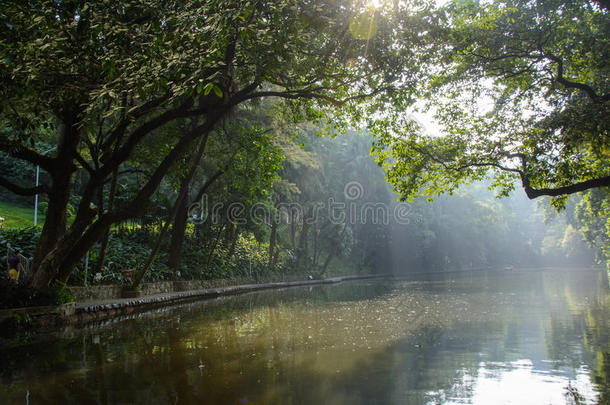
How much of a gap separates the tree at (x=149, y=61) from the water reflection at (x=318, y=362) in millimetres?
3601

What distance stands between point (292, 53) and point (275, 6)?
3.11 feet

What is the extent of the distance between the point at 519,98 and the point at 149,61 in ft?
40.7

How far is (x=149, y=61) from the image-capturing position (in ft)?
24.5

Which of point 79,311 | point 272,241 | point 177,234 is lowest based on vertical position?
point 79,311

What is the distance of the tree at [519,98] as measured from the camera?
12.5 metres

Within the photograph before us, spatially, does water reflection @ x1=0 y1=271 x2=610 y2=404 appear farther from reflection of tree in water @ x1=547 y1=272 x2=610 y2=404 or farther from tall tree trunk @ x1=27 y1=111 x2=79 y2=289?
tall tree trunk @ x1=27 y1=111 x2=79 y2=289

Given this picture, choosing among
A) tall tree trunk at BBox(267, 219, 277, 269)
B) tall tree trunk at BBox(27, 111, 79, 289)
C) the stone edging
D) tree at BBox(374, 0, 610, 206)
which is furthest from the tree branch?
tall tree trunk at BBox(267, 219, 277, 269)

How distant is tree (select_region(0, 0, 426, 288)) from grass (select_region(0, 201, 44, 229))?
613 inches

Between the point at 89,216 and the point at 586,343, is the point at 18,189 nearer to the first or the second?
the point at 89,216

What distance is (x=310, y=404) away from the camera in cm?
518

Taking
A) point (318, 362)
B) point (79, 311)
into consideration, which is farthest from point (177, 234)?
point (318, 362)

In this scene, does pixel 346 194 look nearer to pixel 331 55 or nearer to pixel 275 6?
pixel 331 55

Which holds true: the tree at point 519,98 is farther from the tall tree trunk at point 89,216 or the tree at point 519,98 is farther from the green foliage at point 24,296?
the green foliage at point 24,296

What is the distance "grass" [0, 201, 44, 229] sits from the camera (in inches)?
967
